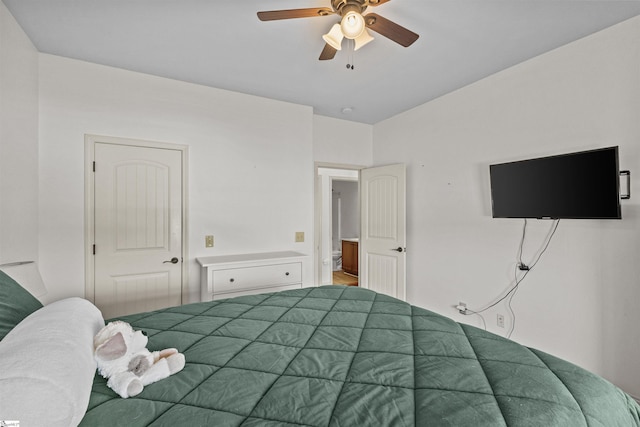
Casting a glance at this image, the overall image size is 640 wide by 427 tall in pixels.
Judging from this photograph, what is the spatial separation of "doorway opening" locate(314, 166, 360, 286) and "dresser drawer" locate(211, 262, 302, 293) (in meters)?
0.92

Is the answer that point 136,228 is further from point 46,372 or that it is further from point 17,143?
point 46,372

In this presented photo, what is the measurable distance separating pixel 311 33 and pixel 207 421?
90.3 inches

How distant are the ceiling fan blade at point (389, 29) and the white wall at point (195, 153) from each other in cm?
185

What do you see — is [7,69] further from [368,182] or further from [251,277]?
[368,182]

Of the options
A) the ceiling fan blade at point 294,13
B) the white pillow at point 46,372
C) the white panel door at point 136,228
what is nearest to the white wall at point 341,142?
the white panel door at point 136,228

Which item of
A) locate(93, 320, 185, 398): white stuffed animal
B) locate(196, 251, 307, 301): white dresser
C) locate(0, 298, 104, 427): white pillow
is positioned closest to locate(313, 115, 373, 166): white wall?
locate(196, 251, 307, 301): white dresser

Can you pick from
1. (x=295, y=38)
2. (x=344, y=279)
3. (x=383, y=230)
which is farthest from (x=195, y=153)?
(x=344, y=279)

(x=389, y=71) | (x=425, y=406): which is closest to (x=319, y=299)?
(x=425, y=406)

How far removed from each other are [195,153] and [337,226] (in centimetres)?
479

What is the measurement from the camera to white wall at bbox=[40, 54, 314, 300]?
2361 mm

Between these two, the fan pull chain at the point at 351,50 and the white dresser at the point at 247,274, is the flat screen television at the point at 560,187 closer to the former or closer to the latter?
the fan pull chain at the point at 351,50

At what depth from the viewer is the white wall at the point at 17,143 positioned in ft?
5.88

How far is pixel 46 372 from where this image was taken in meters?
0.72

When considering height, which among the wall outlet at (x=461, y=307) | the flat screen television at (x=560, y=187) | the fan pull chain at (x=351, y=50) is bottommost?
the wall outlet at (x=461, y=307)
